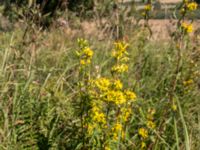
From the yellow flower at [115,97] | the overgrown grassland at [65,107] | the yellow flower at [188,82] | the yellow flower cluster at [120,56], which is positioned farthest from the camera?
the yellow flower at [188,82]

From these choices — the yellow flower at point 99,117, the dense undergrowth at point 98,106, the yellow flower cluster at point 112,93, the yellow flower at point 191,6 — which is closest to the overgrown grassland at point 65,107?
the dense undergrowth at point 98,106

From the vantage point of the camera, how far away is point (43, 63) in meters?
4.44

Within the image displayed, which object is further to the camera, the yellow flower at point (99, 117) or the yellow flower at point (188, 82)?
the yellow flower at point (188, 82)

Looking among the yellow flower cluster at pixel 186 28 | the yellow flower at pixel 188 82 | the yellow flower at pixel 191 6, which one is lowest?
the yellow flower at pixel 188 82

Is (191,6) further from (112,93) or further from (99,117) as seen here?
(99,117)

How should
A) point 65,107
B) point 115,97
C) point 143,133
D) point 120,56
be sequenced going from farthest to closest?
point 65,107 → point 143,133 → point 120,56 → point 115,97

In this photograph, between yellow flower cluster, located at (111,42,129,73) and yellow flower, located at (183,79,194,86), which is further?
yellow flower, located at (183,79,194,86)

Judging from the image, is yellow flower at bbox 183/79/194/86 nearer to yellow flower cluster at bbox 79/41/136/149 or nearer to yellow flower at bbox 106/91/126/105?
yellow flower cluster at bbox 79/41/136/149

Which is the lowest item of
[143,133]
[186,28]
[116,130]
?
[143,133]

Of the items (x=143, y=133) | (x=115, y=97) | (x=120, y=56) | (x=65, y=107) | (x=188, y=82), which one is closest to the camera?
(x=115, y=97)

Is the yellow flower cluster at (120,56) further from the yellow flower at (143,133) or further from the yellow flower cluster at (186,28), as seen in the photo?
the yellow flower at (143,133)

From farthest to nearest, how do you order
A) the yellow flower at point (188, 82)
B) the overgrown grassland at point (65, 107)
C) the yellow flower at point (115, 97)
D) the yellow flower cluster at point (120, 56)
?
1. the yellow flower at point (188, 82)
2. the overgrown grassland at point (65, 107)
3. the yellow flower cluster at point (120, 56)
4. the yellow flower at point (115, 97)

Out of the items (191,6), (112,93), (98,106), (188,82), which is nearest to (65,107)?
(98,106)

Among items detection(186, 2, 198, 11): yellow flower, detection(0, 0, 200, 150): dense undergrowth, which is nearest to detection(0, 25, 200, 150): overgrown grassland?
detection(0, 0, 200, 150): dense undergrowth
